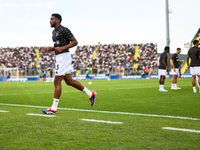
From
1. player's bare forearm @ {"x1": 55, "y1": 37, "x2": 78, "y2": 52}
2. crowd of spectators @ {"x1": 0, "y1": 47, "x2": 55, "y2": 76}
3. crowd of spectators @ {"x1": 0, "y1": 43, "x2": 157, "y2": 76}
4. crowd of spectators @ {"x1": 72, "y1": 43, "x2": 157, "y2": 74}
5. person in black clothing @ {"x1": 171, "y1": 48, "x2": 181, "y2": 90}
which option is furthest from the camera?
crowd of spectators @ {"x1": 0, "y1": 47, "x2": 55, "y2": 76}

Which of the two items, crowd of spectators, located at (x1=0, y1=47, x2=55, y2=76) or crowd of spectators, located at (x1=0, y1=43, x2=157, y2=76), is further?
crowd of spectators, located at (x1=0, y1=47, x2=55, y2=76)

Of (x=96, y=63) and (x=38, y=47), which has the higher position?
(x=38, y=47)

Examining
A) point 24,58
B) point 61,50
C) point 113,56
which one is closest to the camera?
point 61,50

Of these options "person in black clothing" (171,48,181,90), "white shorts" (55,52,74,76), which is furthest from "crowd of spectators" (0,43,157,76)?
"white shorts" (55,52,74,76)

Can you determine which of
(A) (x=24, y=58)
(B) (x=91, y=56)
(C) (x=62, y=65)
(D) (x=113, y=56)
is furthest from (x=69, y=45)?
(A) (x=24, y=58)

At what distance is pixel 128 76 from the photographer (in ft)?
139

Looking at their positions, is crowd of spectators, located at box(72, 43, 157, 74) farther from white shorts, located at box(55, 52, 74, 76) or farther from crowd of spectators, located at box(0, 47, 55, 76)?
white shorts, located at box(55, 52, 74, 76)

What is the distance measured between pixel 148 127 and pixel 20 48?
188 ft

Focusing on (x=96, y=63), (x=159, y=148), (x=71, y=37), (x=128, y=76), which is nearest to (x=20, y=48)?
(x=96, y=63)

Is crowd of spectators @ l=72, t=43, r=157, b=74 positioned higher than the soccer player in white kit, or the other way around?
crowd of spectators @ l=72, t=43, r=157, b=74

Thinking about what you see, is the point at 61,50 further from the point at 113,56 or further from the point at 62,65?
the point at 113,56

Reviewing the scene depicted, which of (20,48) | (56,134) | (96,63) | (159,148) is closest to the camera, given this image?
(159,148)

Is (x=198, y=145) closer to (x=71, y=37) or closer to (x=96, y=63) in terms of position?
(x=71, y=37)

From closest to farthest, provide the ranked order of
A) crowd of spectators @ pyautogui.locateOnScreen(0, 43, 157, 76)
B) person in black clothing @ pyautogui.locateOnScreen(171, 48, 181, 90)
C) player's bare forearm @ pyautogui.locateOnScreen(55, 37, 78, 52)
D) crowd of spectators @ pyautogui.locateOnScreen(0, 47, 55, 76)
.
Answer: player's bare forearm @ pyautogui.locateOnScreen(55, 37, 78, 52) < person in black clothing @ pyautogui.locateOnScreen(171, 48, 181, 90) < crowd of spectators @ pyautogui.locateOnScreen(0, 43, 157, 76) < crowd of spectators @ pyautogui.locateOnScreen(0, 47, 55, 76)
